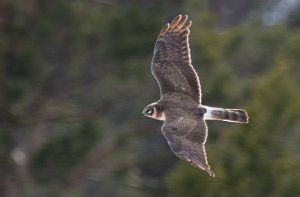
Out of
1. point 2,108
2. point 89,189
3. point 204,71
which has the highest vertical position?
point 204,71

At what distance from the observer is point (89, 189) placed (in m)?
15.0

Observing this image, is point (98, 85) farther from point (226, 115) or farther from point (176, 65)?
point (226, 115)

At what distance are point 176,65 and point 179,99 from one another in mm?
246

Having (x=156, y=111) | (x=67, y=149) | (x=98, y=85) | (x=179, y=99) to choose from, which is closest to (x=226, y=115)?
(x=179, y=99)

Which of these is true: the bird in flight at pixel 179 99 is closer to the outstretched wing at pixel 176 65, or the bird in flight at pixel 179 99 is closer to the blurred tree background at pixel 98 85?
the outstretched wing at pixel 176 65

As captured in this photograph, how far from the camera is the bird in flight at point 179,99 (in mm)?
6938

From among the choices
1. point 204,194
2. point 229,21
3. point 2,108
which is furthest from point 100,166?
point 229,21

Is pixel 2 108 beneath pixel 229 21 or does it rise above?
beneath

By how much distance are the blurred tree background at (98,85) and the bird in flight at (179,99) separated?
10.7 feet

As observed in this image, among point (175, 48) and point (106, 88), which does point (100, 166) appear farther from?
point (175, 48)

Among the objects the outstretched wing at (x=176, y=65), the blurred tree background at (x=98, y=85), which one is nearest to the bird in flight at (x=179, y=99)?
the outstretched wing at (x=176, y=65)

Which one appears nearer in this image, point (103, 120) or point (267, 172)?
point (267, 172)

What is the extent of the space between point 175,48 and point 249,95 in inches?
216

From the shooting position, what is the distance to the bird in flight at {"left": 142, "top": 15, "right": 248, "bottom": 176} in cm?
694
